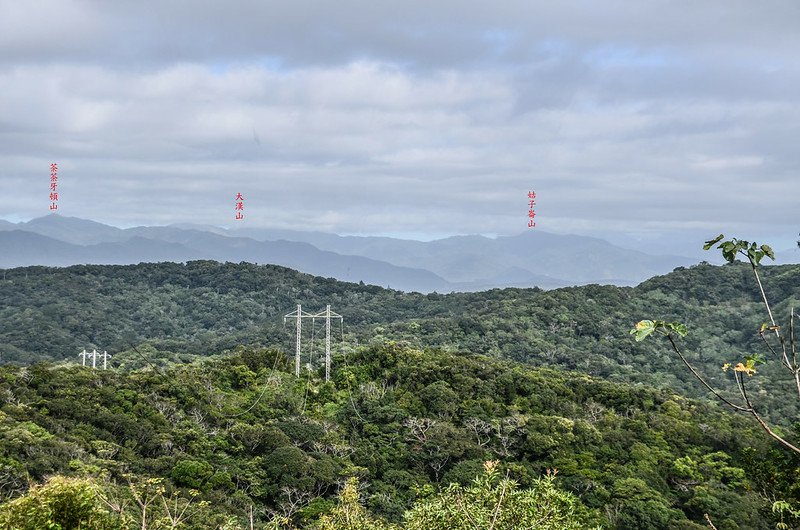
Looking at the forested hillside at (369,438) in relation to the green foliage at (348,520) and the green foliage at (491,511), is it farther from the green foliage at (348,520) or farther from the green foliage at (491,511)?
the green foliage at (491,511)

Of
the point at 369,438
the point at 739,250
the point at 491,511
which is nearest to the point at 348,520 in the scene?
Answer: the point at 491,511

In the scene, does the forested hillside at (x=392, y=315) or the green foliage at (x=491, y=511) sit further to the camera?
the forested hillside at (x=392, y=315)

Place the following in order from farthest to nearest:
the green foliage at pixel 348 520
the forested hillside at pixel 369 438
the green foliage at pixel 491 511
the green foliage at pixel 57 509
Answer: the forested hillside at pixel 369 438 < the green foliage at pixel 348 520 < the green foliage at pixel 491 511 < the green foliage at pixel 57 509

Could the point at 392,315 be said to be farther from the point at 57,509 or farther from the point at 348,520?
the point at 57,509

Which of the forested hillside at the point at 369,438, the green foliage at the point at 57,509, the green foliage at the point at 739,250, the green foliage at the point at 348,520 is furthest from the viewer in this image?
the forested hillside at the point at 369,438

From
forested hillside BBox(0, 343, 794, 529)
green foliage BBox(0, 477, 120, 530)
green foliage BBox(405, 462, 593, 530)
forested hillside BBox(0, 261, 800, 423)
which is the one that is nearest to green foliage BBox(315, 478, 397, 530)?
green foliage BBox(405, 462, 593, 530)

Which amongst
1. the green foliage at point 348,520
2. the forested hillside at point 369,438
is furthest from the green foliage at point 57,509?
the forested hillside at point 369,438

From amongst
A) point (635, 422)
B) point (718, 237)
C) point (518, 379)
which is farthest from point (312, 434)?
point (718, 237)
